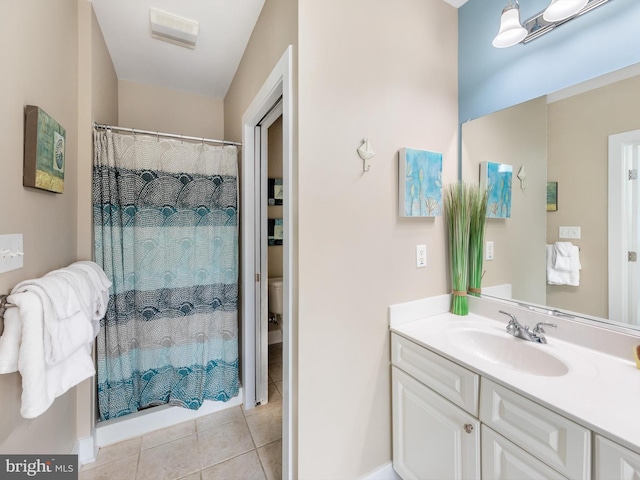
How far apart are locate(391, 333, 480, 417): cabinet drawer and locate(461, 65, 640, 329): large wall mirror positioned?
2.04 ft

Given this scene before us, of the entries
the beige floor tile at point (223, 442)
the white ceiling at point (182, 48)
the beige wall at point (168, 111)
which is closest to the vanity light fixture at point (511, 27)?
the white ceiling at point (182, 48)

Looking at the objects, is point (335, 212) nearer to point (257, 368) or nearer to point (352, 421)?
point (352, 421)

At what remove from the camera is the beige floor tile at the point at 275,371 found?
2479 millimetres

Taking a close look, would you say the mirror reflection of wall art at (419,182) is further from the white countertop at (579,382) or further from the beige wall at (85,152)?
the beige wall at (85,152)

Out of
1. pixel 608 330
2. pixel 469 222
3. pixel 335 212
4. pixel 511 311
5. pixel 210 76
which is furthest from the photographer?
pixel 210 76

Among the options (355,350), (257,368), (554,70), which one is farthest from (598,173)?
(257,368)

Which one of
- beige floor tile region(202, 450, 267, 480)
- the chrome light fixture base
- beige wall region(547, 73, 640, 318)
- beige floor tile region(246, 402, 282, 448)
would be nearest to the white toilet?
beige floor tile region(246, 402, 282, 448)

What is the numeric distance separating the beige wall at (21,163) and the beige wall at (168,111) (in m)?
1.01

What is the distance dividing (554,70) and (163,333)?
2.66 meters

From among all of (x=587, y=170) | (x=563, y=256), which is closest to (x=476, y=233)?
(x=563, y=256)

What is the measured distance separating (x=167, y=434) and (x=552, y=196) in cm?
265

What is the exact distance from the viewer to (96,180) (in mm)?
1607

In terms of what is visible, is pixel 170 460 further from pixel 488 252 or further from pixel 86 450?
pixel 488 252

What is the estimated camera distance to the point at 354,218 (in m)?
1.29
